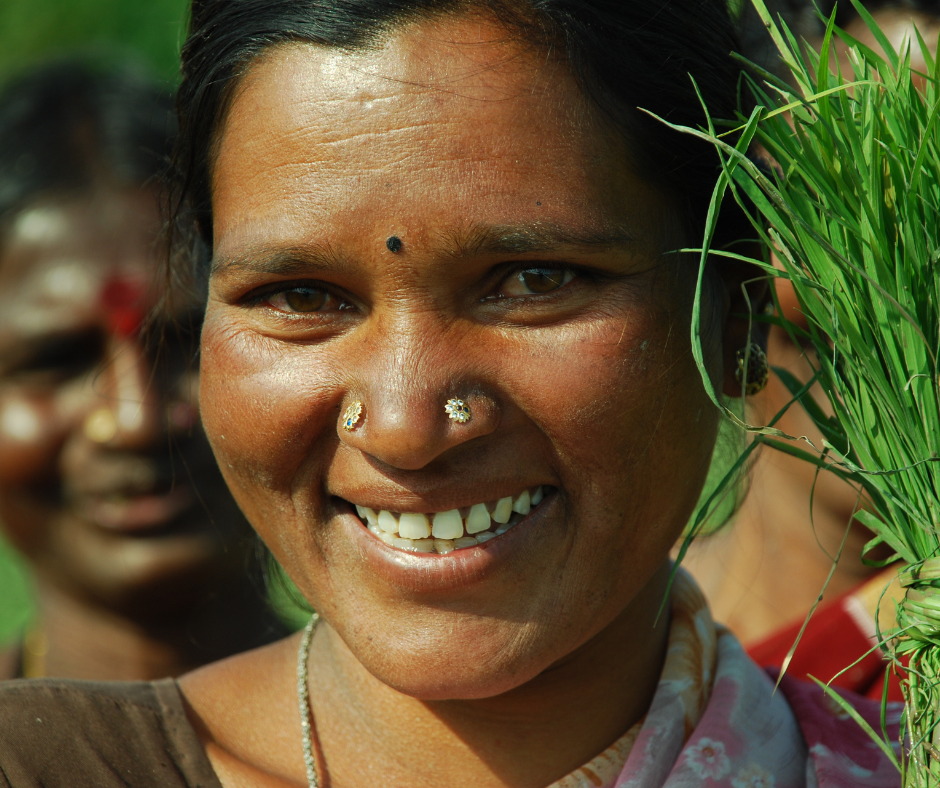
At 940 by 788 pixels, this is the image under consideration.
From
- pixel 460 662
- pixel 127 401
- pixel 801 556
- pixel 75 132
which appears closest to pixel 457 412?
pixel 460 662

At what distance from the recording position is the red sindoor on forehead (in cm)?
333

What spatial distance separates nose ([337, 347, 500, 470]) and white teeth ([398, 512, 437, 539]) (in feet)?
0.41

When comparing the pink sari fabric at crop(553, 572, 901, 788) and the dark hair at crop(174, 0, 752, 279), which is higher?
the dark hair at crop(174, 0, 752, 279)

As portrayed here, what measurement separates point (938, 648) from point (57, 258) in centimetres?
285

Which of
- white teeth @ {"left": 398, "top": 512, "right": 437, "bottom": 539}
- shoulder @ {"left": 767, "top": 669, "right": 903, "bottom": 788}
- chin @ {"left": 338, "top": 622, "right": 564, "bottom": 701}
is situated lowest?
shoulder @ {"left": 767, "top": 669, "right": 903, "bottom": 788}

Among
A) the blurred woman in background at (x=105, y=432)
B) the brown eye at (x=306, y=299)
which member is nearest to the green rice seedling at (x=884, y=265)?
the brown eye at (x=306, y=299)

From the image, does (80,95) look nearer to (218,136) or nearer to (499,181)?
(218,136)

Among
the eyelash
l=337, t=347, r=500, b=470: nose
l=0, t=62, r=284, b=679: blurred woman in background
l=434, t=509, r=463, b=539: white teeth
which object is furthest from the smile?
l=0, t=62, r=284, b=679: blurred woman in background

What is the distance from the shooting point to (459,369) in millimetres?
1726

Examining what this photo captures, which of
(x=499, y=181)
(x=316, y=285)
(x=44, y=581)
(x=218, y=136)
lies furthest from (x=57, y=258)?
(x=499, y=181)

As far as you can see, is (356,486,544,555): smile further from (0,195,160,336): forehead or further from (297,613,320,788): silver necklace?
(0,195,160,336): forehead

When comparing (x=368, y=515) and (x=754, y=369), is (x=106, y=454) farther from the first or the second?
(x=754, y=369)

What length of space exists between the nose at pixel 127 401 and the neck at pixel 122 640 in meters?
0.63

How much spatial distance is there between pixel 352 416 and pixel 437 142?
17.6 inches
